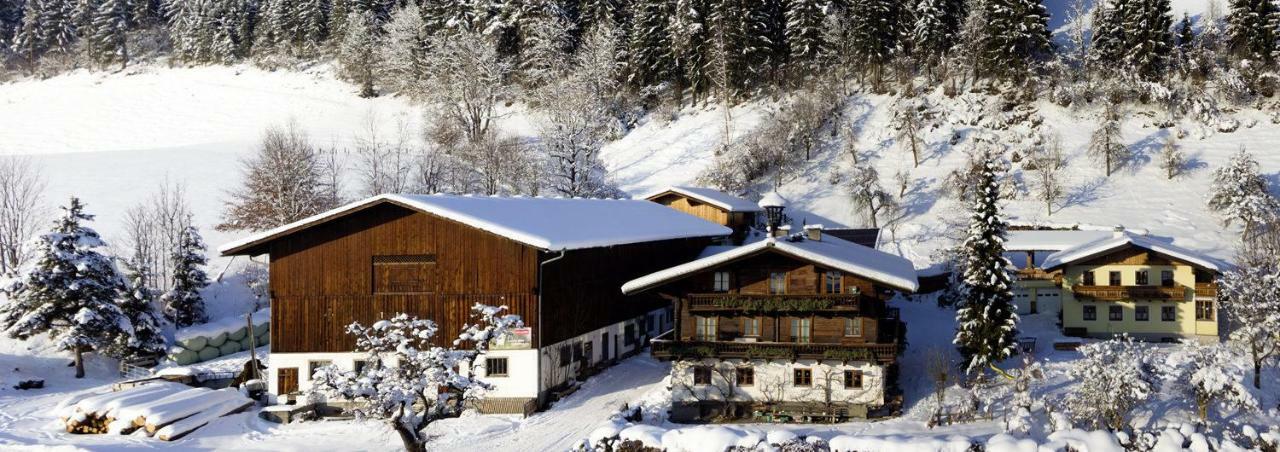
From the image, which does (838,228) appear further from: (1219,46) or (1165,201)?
(1219,46)

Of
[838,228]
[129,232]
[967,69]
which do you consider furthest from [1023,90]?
[129,232]

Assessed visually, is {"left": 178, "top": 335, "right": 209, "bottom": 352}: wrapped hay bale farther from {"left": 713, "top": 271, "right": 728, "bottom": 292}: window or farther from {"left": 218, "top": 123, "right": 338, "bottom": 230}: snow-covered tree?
{"left": 713, "top": 271, "right": 728, "bottom": 292}: window

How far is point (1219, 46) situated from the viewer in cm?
6919

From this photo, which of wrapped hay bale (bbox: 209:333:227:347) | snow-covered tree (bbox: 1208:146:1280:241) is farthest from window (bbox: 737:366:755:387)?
snow-covered tree (bbox: 1208:146:1280:241)

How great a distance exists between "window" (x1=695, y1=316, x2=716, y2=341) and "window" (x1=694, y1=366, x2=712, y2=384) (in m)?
1.04

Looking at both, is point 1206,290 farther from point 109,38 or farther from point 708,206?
point 109,38

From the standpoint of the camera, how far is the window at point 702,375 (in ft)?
89.9

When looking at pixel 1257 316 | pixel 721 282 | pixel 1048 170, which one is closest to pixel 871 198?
pixel 1048 170

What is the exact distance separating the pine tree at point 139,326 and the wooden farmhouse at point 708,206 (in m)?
25.9

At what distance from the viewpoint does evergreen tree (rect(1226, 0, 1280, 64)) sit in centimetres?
6519

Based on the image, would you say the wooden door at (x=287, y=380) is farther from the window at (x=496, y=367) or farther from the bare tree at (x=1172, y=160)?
the bare tree at (x=1172, y=160)

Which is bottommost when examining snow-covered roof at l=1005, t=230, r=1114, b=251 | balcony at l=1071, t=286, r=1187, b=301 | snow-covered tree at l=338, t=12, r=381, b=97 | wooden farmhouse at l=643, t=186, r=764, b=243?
balcony at l=1071, t=286, r=1187, b=301

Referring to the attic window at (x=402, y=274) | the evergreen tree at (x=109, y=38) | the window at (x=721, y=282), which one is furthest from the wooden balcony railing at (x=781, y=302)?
the evergreen tree at (x=109, y=38)

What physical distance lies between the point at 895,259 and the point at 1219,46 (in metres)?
51.6
